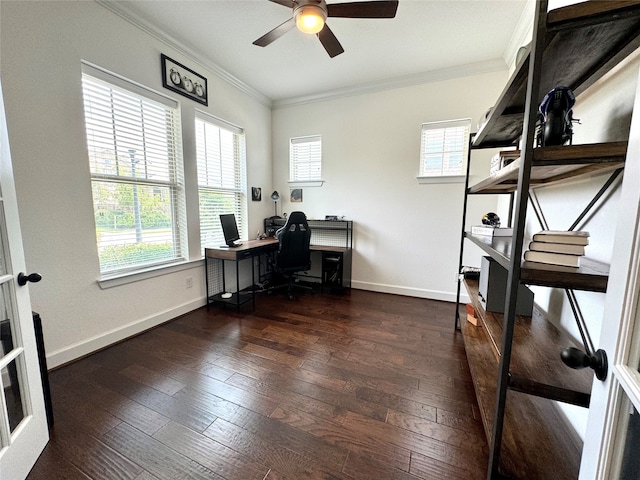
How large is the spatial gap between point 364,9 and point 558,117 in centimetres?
158

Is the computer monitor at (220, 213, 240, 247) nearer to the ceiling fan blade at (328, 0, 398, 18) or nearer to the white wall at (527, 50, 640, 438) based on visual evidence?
the ceiling fan blade at (328, 0, 398, 18)

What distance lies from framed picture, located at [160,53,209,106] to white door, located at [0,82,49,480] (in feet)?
5.81

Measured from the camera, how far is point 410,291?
353 centimetres

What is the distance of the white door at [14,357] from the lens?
1082mm

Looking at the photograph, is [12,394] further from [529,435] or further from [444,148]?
[444,148]

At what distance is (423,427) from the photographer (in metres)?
1.42

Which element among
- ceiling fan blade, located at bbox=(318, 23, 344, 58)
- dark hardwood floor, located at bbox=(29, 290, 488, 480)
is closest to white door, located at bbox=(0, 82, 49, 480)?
dark hardwood floor, located at bbox=(29, 290, 488, 480)

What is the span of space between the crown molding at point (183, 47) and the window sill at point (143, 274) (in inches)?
86.8

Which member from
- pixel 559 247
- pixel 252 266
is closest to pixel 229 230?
pixel 252 266

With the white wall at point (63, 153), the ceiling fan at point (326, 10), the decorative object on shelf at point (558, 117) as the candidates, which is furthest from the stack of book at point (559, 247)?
the white wall at point (63, 153)

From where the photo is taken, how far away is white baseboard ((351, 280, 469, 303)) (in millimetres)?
3314

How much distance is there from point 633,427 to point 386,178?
3.23 metres

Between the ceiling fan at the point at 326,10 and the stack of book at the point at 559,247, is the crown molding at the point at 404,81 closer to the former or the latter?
the ceiling fan at the point at 326,10

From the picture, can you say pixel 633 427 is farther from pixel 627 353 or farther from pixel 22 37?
pixel 22 37
